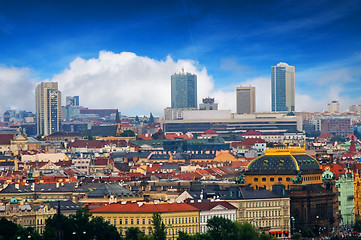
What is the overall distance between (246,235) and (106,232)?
497 inches

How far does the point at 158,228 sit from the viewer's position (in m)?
104

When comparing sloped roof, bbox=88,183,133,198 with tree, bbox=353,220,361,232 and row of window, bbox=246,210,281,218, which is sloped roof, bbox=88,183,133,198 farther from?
tree, bbox=353,220,361,232

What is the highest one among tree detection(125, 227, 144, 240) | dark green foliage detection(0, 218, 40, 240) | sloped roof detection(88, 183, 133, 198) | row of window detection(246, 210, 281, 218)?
sloped roof detection(88, 183, 133, 198)

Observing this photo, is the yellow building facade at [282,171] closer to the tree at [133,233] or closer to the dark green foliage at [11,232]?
the tree at [133,233]

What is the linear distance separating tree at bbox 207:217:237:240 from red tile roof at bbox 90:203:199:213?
475 cm

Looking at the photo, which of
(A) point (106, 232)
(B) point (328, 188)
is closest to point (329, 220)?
(B) point (328, 188)

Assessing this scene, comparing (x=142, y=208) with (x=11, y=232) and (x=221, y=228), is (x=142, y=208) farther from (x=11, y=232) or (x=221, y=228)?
(x=11, y=232)

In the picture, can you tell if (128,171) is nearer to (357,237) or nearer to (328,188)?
(328,188)

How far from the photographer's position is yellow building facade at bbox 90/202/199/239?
111 meters

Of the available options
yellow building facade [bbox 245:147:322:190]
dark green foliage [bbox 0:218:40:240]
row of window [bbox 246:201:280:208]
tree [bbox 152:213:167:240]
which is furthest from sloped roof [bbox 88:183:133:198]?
dark green foliage [bbox 0:218:40:240]

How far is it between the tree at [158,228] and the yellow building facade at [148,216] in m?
2.00

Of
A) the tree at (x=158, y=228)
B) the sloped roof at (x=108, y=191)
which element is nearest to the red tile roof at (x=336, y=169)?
the sloped roof at (x=108, y=191)

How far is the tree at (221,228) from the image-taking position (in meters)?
105

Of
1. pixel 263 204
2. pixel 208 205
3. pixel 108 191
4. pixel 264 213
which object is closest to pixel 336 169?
pixel 263 204
